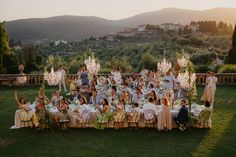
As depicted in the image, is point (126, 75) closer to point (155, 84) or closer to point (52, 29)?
point (155, 84)

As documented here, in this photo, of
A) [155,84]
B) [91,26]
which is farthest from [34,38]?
[155,84]

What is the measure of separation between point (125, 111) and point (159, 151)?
327 centimetres

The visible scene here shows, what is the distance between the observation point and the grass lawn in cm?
1205

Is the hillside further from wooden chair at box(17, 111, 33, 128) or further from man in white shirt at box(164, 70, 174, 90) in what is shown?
wooden chair at box(17, 111, 33, 128)

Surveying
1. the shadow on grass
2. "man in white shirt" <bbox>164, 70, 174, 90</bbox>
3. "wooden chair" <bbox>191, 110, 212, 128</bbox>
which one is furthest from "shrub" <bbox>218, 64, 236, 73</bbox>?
the shadow on grass

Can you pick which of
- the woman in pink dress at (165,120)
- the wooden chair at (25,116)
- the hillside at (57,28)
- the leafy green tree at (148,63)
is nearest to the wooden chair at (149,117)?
the woman in pink dress at (165,120)

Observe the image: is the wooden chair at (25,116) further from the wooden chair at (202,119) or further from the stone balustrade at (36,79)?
the stone balustrade at (36,79)

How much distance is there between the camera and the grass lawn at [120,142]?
39.5ft

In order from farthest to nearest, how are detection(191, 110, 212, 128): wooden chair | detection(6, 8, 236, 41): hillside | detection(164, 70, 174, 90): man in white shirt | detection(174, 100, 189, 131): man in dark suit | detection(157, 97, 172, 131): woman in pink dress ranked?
detection(6, 8, 236, 41): hillside → detection(164, 70, 174, 90): man in white shirt → detection(157, 97, 172, 131): woman in pink dress → detection(191, 110, 212, 128): wooden chair → detection(174, 100, 189, 131): man in dark suit

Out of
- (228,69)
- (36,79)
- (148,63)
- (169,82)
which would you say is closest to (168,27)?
(148,63)

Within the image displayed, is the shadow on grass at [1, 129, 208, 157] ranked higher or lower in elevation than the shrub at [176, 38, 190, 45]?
lower

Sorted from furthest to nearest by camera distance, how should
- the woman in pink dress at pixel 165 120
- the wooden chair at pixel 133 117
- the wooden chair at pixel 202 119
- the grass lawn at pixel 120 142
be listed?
the wooden chair at pixel 133 117 → the woman in pink dress at pixel 165 120 → the wooden chair at pixel 202 119 → the grass lawn at pixel 120 142

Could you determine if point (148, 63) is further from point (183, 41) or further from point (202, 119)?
point (183, 41)

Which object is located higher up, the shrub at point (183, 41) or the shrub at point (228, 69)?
the shrub at point (183, 41)
